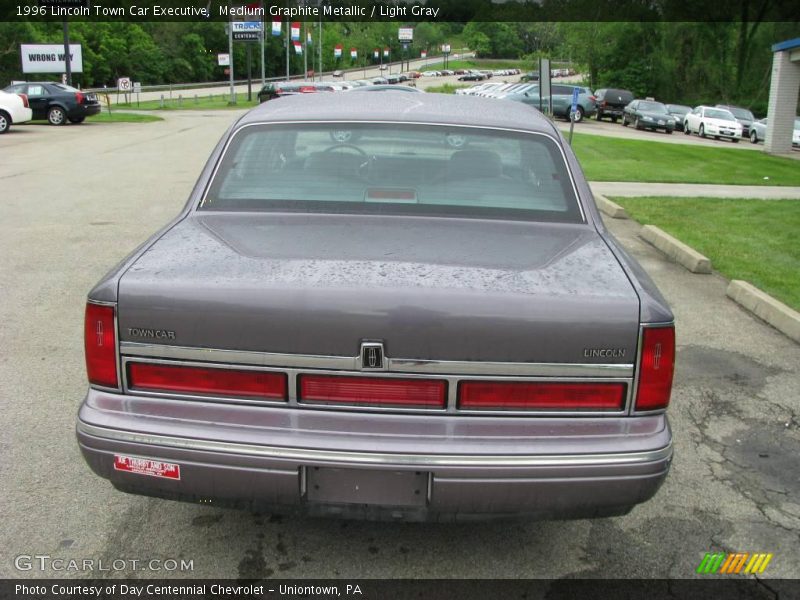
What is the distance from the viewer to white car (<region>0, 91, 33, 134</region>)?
2544cm

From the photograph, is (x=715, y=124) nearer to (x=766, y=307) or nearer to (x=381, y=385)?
(x=766, y=307)

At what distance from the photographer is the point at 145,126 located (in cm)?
3127

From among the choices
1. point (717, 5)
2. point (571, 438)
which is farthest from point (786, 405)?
point (717, 5)

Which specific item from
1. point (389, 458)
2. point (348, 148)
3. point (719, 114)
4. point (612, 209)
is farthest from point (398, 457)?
point (719, 114)

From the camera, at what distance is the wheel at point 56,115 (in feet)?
97.1

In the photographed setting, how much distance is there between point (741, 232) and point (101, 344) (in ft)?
31.0

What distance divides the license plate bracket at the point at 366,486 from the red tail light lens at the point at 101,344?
0.79m

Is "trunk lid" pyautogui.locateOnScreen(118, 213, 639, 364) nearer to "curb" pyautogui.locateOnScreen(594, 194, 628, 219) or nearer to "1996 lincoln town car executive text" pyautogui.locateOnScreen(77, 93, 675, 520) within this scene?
"1996 lincoln town car executive text" pyautogui.locateOnScreen(77, 93, 675, 520)

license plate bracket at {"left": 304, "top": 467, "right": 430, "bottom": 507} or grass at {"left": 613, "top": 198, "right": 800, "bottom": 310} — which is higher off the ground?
license plate bracket at {"left": 304, "top": 467, "right": 430, "bottom": 507}

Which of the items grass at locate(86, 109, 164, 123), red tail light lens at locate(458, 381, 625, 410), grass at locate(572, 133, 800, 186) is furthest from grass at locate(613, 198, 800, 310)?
grass at locate(86, 109, 164, 123)

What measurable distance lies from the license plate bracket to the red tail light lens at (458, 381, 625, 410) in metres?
0.31

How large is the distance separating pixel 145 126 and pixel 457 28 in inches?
6883

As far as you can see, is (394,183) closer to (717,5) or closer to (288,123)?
(288,123)

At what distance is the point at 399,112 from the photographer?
4188 millimetres
